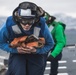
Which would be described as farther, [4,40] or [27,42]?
[4,40]

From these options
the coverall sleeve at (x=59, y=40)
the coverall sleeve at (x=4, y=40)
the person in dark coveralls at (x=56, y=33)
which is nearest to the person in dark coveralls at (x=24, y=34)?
the coverall sleeve at (x=4, y=40)

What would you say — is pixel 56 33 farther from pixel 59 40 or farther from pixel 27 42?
pixel 27 42

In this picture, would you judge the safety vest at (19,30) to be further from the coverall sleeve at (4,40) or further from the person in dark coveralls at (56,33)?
the person in dark coveralls at (56,33)

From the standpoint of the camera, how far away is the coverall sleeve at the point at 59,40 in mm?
8078

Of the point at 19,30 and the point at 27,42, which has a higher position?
the point at 19,30

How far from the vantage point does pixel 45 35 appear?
640cm

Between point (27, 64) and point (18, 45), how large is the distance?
1.08 feet

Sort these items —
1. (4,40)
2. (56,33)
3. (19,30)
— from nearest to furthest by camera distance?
(19,30) → (4,40) → (56,33)

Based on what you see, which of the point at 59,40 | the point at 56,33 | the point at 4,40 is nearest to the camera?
the point at 4,40

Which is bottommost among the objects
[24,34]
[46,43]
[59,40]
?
[59,40]

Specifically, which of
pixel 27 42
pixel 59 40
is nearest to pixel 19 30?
pixel 27 42

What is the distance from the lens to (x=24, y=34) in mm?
6281

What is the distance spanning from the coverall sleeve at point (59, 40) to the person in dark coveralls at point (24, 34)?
5.22ft

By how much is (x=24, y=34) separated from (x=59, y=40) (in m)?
2.12
